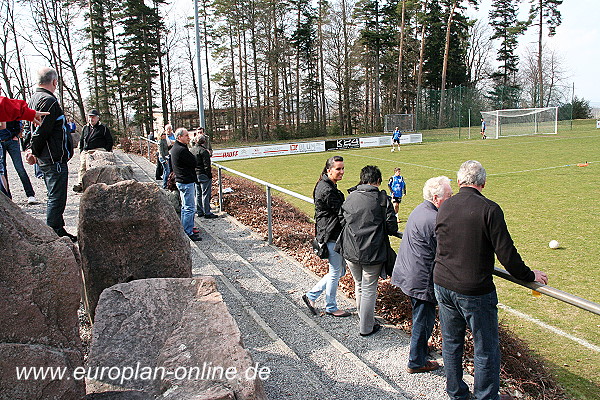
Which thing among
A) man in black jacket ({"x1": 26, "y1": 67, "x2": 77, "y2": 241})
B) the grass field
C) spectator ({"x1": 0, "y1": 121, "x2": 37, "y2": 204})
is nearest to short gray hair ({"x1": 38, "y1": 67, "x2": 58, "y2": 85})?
man in black jacket ({"x1": 26, "y1": 67, "x2": 77, "y2": 241})

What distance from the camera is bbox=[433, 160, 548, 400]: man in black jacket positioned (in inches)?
131

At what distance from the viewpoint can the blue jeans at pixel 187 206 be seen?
7.93m

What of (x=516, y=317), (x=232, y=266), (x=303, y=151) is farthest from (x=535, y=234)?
(x=303, y=151)

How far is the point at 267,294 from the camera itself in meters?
5.64

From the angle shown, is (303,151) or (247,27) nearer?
(303,151)

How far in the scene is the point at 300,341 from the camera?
Answer: 446 centimetres

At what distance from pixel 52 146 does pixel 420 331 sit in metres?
4.32

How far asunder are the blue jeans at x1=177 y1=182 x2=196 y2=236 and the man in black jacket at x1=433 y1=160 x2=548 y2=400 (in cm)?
521

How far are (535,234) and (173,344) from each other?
9124 millimetres

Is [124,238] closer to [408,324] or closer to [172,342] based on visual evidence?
[172,342]

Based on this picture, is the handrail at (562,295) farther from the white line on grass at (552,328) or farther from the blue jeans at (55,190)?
the blue jeans at (55,190)

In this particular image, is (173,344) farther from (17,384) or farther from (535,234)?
(535,234)

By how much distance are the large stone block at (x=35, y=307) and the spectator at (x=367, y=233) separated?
8.87ft

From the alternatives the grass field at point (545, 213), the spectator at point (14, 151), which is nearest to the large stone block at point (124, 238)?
the grass field at point (545, 213)
